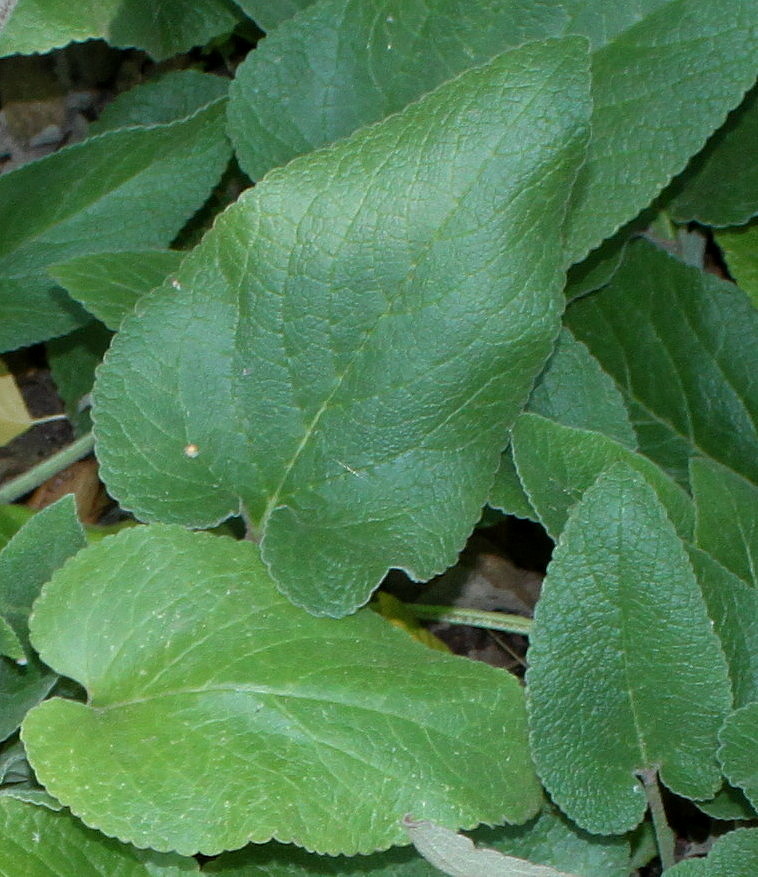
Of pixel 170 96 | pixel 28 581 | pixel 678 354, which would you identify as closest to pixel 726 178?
pixel 678 354

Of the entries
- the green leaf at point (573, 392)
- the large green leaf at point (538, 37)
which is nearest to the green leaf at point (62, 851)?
the green leaf at point (573, 392)

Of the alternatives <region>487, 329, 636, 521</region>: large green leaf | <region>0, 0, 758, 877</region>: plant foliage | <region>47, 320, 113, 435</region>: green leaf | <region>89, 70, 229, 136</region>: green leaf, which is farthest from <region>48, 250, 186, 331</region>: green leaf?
<region>487, 329, 636, 521</region>: large green leaf

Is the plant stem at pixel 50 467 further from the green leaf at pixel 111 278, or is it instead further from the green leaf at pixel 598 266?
the green leaf at pixel 598 266

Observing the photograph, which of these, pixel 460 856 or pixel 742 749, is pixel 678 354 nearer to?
pixel 742 749

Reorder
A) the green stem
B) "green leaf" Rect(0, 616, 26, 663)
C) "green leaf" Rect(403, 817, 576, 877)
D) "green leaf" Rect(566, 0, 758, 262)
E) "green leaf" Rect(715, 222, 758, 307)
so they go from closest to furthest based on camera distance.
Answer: "green leaf" Rect(403, 817, 576, 877) → "green leaf" Rect(0, 616, 26, 663) → "green leaf" Rect(566, 0, 758, 262) → the green stem → "green leaf" Rect(715, 222, 758, 307)

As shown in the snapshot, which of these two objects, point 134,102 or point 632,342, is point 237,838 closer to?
point 632,342

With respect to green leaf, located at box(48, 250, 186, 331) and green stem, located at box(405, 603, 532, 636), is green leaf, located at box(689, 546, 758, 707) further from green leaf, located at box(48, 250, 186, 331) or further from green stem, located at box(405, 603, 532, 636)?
green leaf, located at box(48, 250, 186, 331)

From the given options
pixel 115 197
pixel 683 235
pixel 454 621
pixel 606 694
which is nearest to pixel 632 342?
pixel 683 235
